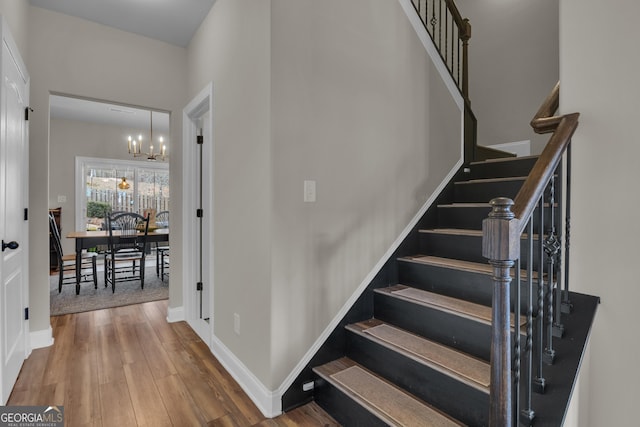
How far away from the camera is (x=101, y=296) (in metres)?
4.34

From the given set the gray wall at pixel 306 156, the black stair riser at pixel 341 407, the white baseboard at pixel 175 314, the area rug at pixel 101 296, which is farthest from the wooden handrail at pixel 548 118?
the area rug at pixel 101 296

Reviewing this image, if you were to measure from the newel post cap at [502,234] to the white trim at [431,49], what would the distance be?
7.14 feet

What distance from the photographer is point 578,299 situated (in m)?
1.56

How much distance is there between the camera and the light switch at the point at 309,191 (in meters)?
2.02

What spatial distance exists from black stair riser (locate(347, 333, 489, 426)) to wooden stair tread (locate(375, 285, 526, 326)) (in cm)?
36

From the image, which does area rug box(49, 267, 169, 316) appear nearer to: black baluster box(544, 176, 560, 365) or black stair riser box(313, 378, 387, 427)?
black stair riser box(313, 378, 387, 427)

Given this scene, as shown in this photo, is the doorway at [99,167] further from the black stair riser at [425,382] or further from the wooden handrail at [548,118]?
the wooden handrail at [548,118]

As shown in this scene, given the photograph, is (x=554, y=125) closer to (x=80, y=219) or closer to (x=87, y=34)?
(x=87, y=34)

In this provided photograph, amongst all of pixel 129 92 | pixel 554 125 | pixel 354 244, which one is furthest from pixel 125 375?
pixel 554 125

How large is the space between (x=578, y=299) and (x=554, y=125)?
33.6 inches

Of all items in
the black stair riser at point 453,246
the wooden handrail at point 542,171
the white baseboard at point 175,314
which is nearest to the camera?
the wooden handrail at point 542,171

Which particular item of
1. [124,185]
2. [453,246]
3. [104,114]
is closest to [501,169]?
[453,246]

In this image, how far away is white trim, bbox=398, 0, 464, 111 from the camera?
260 centimetres

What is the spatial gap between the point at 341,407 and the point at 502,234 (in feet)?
4.52
